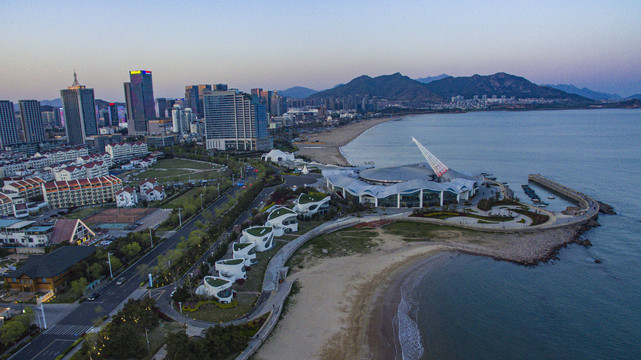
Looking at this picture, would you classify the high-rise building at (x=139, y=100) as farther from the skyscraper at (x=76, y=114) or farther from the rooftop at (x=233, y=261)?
the rooftop at (x=233, y=261)

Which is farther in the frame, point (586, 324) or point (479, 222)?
point (479, 222)

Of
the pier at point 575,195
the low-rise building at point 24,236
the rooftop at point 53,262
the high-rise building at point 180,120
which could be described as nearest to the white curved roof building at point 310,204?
the rooftop at point 53,262

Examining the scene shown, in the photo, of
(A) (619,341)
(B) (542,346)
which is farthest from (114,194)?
(A) (619,341)

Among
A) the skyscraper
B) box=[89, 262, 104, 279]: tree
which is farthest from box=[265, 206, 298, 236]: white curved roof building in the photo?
the skyscraper

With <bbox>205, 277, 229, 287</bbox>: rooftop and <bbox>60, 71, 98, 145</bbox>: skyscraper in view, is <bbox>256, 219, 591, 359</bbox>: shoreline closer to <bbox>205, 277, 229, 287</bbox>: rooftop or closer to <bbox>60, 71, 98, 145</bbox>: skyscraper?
<bbox>205, 277, 229, 287</bbox>: rooftop

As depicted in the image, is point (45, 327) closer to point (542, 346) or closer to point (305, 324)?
point (305, 324)

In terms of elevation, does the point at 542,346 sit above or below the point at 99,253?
below
